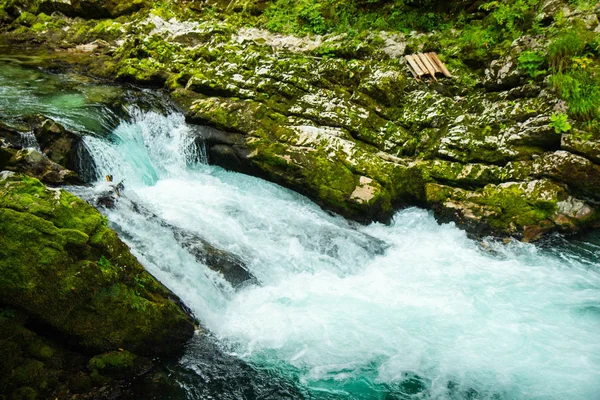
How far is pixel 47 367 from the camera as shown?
3.61 m

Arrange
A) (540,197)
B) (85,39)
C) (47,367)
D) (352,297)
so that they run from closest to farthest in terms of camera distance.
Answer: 1. (47,367)
2. (352,297)
3. (540,197)
4. (85,39)

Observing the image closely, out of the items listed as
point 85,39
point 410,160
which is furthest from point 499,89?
point 85,39

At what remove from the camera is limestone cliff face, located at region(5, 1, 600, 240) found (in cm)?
694

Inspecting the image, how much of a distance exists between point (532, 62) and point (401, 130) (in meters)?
2.74

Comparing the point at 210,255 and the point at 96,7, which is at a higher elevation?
the point at 96,7

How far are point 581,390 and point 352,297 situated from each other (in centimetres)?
283

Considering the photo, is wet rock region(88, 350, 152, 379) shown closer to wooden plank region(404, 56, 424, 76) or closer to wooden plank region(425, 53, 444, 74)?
wooden plank region(404, 56, 424, 76)

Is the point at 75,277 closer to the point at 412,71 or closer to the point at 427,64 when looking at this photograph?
the point at 412,71

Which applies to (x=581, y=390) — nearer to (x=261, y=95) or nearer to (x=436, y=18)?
(x=261, y=95)

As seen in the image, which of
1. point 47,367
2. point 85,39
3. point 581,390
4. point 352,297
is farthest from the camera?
point 85,39

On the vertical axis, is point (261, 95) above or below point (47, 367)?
above

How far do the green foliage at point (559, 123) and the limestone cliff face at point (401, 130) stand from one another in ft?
0.11

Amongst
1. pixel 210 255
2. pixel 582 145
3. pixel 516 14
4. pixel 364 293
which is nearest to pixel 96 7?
pixel 210 255

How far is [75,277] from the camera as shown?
3836 millimetres
